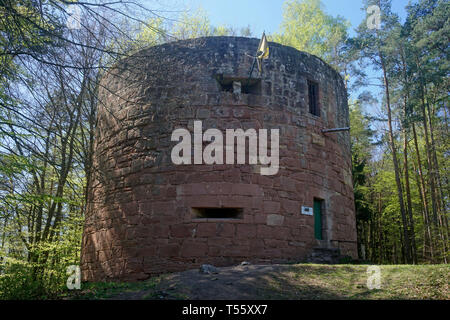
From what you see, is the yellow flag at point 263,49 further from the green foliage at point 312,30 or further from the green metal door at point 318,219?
the green foliage at point 312,30

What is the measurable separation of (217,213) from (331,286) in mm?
2910

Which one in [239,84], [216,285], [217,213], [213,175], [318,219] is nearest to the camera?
[216,285]

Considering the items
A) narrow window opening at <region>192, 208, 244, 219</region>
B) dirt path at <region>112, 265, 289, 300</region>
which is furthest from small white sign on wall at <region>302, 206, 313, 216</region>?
dirt path at <region>112, 265, 289, 300</region>

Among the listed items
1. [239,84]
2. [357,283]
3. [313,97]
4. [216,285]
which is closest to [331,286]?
[357,283]

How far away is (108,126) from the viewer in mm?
9297

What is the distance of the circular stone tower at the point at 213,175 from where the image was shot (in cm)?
747

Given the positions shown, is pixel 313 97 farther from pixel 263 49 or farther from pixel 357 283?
pixel 357 283

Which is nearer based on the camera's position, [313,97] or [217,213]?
[217,213]

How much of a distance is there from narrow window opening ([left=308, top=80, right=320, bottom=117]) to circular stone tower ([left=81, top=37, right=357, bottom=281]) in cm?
2

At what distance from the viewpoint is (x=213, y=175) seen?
763cm

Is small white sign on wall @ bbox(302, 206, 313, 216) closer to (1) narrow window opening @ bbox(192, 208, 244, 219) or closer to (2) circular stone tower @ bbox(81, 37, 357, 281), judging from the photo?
(2) circular stone tower @ bbox(81, 37, 357, 281)

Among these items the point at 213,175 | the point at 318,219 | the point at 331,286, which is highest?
the point at 213,175

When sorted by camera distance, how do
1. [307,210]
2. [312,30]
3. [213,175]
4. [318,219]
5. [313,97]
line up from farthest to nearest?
[312,30], [313,97], [318,219], [307,210], [213,175]

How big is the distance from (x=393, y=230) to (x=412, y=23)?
385 inches
